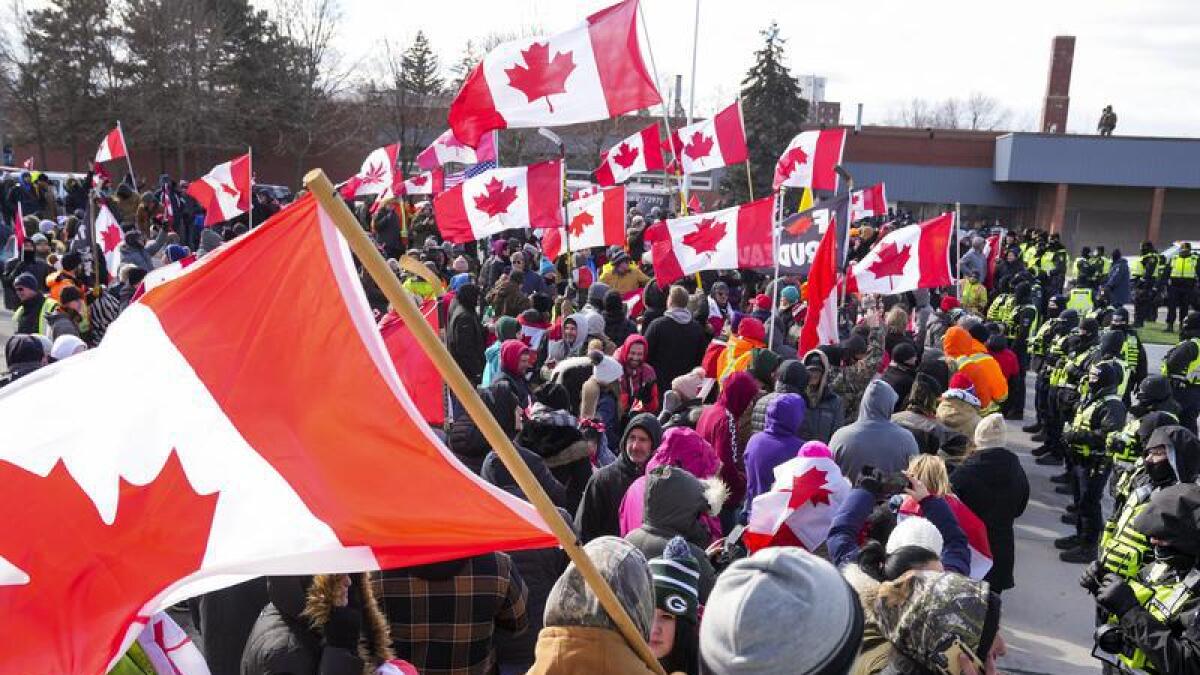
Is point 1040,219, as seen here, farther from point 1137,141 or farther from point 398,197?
point 398,197

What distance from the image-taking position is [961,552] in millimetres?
4629

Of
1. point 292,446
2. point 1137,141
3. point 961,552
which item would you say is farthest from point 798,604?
point 1137,141

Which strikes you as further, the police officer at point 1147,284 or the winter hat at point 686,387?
the police officer at point 1147,284

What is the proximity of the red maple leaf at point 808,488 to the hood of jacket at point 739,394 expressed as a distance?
1.97 meters

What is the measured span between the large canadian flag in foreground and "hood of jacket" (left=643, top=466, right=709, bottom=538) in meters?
1.62

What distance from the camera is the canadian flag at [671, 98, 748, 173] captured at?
13.4m

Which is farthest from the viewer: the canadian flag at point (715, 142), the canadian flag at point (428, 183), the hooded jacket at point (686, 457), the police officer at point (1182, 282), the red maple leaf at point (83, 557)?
the police officer at point (1182, 282)

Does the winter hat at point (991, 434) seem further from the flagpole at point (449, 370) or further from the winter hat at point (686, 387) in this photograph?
the flagpole at point (449, 370)

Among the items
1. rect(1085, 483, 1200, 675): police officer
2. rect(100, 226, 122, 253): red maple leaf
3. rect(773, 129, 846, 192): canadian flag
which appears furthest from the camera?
rect(773, 129, 846, 192): canadian flag

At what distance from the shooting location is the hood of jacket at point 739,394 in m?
6.70

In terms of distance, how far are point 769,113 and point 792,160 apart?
29.7 m

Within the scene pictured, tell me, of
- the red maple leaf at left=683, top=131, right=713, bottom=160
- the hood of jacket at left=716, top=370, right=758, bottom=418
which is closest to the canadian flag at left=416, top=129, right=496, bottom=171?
the red maple leaf at left=683, top=131, right=713, bottom=160

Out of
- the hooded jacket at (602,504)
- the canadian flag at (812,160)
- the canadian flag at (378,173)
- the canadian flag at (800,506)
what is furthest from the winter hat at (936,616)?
the canadian flag at (378,173)

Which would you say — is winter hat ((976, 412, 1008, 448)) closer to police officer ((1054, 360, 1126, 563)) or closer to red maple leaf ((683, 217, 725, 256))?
police officer ((1054, 360, 1126, 563))
